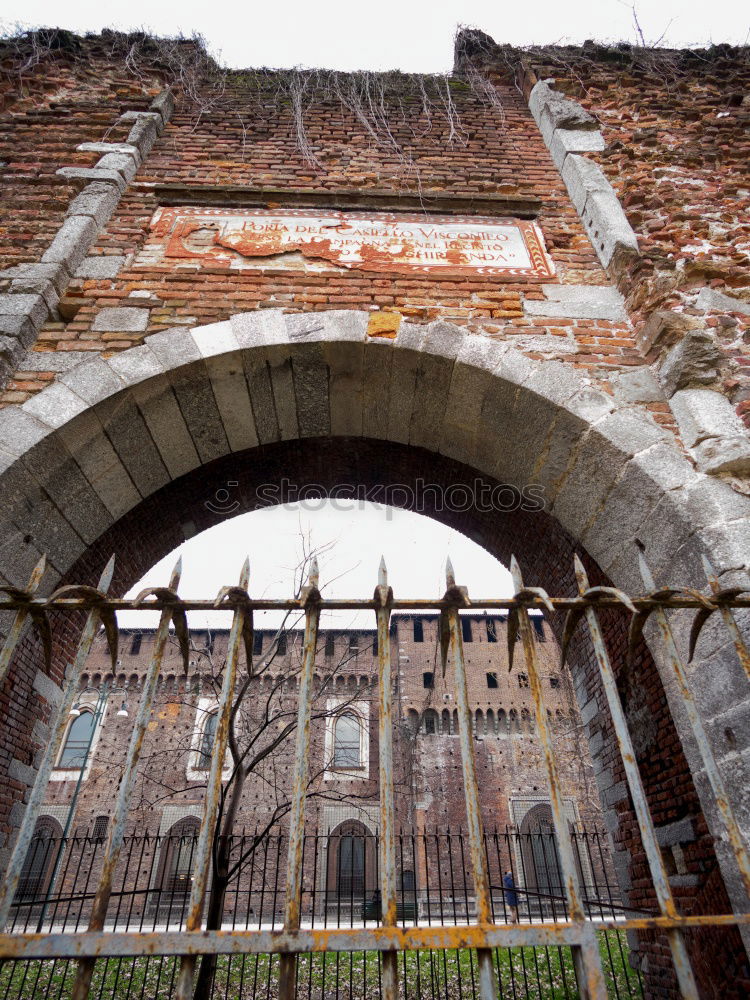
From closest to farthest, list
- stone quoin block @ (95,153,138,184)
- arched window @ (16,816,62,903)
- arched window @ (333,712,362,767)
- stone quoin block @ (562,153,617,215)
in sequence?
stone quoin block @ (562,153,617,215) → stone quoin block @ (95,153,138,184) → arched window @ (16,816,62,903) → arched window @ (333,712,362,767)

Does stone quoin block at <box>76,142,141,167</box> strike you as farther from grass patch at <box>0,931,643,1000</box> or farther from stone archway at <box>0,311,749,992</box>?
grass patch at <box>0,931,643,1000</box>

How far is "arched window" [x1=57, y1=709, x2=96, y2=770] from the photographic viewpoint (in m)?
20.1

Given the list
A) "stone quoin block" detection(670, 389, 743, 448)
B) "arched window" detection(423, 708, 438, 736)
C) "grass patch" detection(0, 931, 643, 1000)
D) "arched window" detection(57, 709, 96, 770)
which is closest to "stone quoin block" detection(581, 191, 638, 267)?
"stone quoin block" detection(670, 389, 743, 448)

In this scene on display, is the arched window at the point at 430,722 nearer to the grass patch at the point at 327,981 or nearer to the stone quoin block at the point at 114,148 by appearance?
the grass patch at the point at 327,981

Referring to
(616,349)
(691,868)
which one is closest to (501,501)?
(616,349)

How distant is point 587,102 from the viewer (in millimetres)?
5402

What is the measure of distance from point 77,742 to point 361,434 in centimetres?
2194

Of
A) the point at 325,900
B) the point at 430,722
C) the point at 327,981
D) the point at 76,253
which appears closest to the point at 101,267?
the point at 76,253

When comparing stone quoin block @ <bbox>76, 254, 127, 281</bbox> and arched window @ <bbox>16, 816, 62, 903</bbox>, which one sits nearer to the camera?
stone quoin block @ <bbox>76, 254, 127, 281</bbox>

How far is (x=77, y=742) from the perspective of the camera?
20.9 meters

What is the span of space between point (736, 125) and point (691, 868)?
5.82m

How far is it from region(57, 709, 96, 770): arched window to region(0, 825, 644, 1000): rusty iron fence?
2.72 m

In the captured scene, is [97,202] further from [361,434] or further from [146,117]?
[361,434]

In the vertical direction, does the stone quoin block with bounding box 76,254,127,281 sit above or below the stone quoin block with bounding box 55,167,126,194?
below
